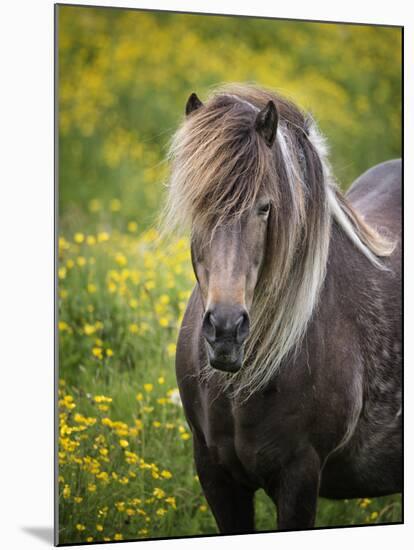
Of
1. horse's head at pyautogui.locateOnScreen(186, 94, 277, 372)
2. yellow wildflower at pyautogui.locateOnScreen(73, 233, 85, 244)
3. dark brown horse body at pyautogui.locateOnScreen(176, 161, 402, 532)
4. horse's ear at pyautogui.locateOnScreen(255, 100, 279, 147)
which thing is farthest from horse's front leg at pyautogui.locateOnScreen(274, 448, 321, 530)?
yellow wildflower at pyautogui.locateOnScreen(73, 233, 85, 244)

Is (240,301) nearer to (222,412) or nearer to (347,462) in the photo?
(222,412)

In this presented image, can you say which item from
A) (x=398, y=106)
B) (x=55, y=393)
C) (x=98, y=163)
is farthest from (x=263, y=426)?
(x=98, y=163)

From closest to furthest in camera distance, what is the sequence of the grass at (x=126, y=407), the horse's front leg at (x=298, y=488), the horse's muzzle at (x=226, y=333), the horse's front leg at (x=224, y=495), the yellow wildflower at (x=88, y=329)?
the horse's muzzle at (x=226, y=333), the horse's front leg at (x=298, y=488), the horse's front leg at (x=224, y=495), the grass at (x=126, y=407), the yellow wildflower at (x=88, y=329)

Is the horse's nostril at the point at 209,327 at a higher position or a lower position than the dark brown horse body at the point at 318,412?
higher

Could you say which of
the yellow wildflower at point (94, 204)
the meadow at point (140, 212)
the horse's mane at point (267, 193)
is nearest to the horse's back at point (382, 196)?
the meadow at point (140, 212)

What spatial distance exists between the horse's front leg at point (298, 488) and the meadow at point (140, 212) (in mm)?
752

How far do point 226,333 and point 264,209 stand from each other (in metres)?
0.37

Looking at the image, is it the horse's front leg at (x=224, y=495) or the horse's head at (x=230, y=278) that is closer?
the horse's head at (x=230, y=278)

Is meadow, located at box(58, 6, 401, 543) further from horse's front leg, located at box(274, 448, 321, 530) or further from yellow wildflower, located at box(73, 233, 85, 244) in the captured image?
horse's front leg, located at box(274, 448, 321, 530)

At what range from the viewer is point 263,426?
8.66 feet

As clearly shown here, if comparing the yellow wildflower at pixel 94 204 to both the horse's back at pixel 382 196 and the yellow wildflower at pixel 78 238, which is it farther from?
the horse's back at pixel 382 196

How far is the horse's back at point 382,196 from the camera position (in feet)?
11.3

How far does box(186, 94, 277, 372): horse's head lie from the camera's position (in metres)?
2.21

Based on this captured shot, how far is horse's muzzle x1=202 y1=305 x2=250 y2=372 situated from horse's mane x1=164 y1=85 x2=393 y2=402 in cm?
25
